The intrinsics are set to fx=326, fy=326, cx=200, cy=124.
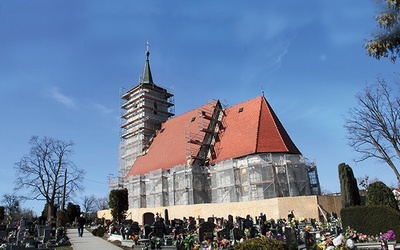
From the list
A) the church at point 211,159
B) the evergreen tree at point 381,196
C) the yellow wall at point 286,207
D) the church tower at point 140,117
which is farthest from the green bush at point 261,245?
the church tower at point 140,117

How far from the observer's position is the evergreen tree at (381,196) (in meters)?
16.1

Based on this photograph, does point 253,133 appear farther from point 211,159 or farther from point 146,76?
point 146,76

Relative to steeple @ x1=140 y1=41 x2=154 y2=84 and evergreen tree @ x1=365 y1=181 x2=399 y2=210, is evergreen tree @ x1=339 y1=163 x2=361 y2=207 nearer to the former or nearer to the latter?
evergreen tree @ x1=365 y1=181 x2=399 y2=210

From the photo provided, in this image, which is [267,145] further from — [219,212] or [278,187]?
[219,212]

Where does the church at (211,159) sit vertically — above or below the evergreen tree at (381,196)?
above

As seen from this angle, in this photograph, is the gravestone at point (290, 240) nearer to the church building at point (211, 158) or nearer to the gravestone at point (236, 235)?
the gravestone at point (236, 235)

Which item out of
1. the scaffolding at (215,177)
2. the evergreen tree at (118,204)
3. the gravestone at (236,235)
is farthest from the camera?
the scaffolding at (215,177)

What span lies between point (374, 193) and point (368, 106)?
43.8ft

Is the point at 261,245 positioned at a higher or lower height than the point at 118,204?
lower

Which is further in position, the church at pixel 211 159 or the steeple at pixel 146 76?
the steeple at pixel 146 76

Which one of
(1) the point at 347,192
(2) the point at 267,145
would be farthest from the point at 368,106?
(1) the point at 347,192

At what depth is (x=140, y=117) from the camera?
47.2 meters

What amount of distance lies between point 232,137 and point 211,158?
3.39 meters

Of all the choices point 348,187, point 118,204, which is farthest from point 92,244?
point 348,187
